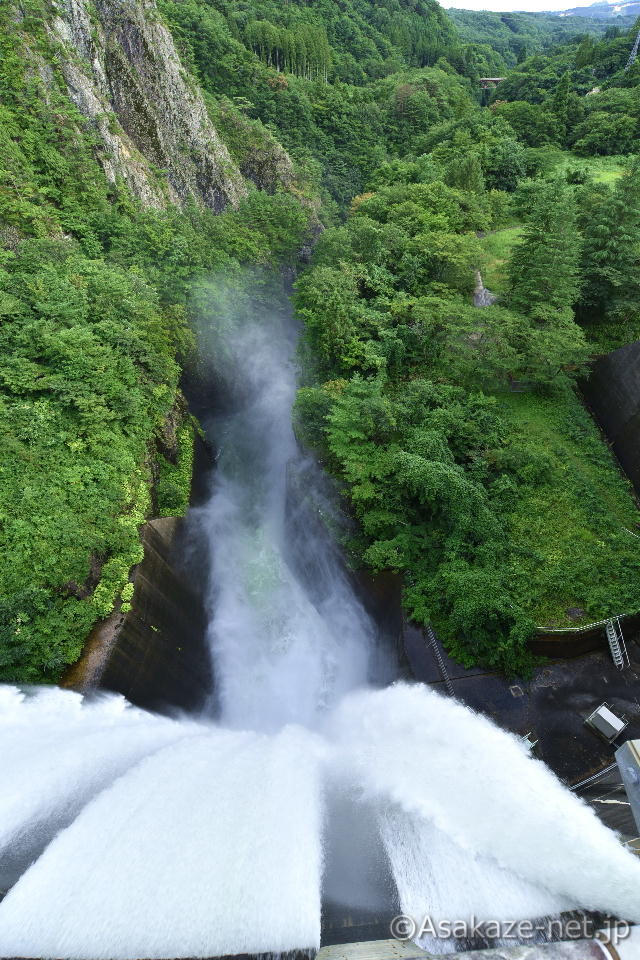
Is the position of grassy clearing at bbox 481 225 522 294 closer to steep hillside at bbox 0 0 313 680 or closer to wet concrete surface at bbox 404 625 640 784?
steep hillside at bbox 0 0 313 680

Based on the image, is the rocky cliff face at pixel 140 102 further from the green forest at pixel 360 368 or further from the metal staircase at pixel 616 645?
the metal staircase at pixel 616 645

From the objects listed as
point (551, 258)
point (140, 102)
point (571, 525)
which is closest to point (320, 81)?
point (140, 102)

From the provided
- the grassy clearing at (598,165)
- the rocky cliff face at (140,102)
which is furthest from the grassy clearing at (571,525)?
the grassy clearing at (598,165)

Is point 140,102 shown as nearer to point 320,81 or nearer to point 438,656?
point 320,81

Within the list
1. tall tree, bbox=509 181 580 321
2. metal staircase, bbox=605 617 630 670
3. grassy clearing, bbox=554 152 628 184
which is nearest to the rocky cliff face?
tall tree, bbox=509 181 580 321

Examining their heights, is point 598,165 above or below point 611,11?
below
